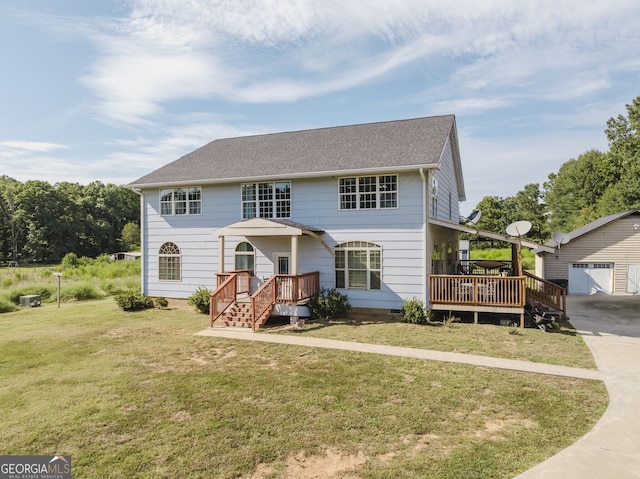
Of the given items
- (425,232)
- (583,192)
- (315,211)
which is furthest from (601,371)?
(583,192)

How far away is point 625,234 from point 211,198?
22.6 metres

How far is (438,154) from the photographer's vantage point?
12.7m

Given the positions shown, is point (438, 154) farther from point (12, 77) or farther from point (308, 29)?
point (12, 77)

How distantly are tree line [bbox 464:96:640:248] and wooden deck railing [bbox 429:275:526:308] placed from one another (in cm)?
3201

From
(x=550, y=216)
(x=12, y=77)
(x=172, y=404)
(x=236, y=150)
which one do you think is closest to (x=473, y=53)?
(x=236, y=150)

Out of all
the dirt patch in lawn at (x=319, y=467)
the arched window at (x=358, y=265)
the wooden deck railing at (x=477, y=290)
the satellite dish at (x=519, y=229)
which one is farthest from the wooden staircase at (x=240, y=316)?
the satellite dish at (x=519, y=229)

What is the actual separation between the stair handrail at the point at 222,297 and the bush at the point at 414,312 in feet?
20.2

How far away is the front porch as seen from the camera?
12297 millimetres

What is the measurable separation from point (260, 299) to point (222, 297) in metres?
1.45

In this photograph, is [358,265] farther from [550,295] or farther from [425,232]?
[550,295]

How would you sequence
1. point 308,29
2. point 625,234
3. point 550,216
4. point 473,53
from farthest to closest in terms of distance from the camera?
point 550,216, point 625,234, point 473,53, point 308,29

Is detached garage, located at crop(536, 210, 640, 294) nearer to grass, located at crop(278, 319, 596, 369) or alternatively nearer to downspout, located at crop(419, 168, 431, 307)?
grass, located at crop(278, 319, 596, 369)

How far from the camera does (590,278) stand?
21.4 meters

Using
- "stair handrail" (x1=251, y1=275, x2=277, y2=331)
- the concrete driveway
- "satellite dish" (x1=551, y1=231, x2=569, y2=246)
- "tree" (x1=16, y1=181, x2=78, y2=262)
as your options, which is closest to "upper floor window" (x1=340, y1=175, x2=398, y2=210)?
"stair handrail" (x1=251, y1=275, x2=277, y2=331)
